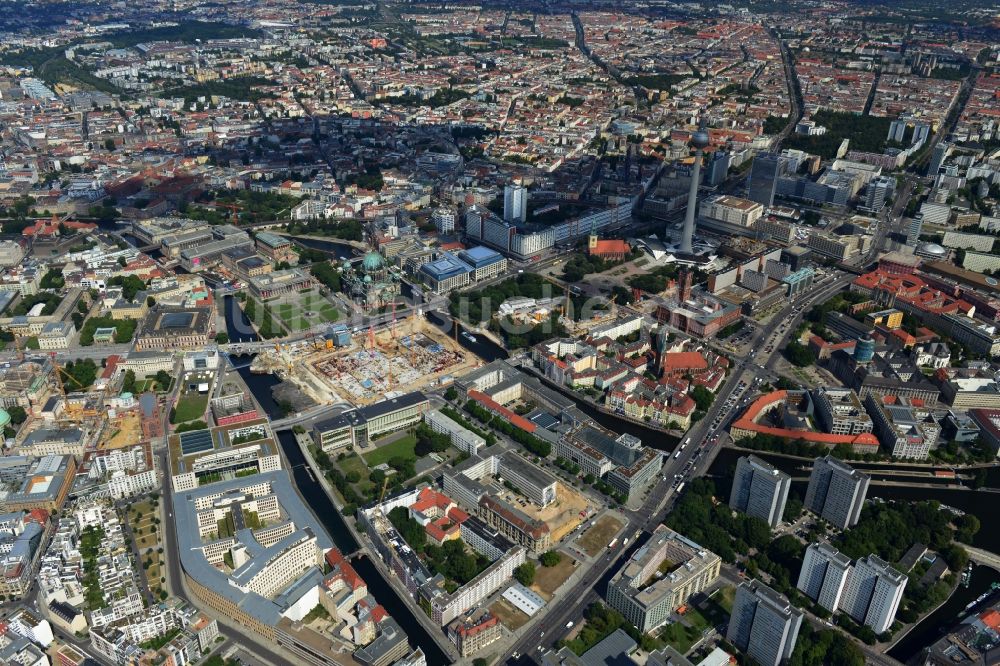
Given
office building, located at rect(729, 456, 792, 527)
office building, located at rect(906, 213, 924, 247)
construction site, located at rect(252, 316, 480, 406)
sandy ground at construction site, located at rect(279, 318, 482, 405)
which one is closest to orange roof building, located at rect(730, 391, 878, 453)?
office building, located at rect(729, 456, 792, 527)

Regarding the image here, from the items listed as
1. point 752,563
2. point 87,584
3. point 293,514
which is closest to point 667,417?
point 752,563

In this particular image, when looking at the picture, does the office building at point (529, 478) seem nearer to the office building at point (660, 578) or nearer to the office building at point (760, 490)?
the office building at point (660, 578)

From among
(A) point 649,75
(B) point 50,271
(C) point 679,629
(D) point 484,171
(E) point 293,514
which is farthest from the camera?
(A) point 649,75

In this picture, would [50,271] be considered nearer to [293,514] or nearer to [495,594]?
Result: [293,514]

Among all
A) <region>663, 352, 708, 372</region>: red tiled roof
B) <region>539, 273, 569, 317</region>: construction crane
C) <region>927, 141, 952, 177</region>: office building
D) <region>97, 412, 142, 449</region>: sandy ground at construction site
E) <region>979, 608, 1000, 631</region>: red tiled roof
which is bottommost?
<region>97, 412, 142, 449</region>: sandy ground at construction site

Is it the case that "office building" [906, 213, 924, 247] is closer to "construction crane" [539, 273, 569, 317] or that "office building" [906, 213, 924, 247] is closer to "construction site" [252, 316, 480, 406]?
"construction crane" [539, 273, 569, 317]

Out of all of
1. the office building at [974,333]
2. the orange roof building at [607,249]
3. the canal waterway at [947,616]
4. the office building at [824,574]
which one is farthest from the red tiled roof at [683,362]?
the office building at [974,333]
